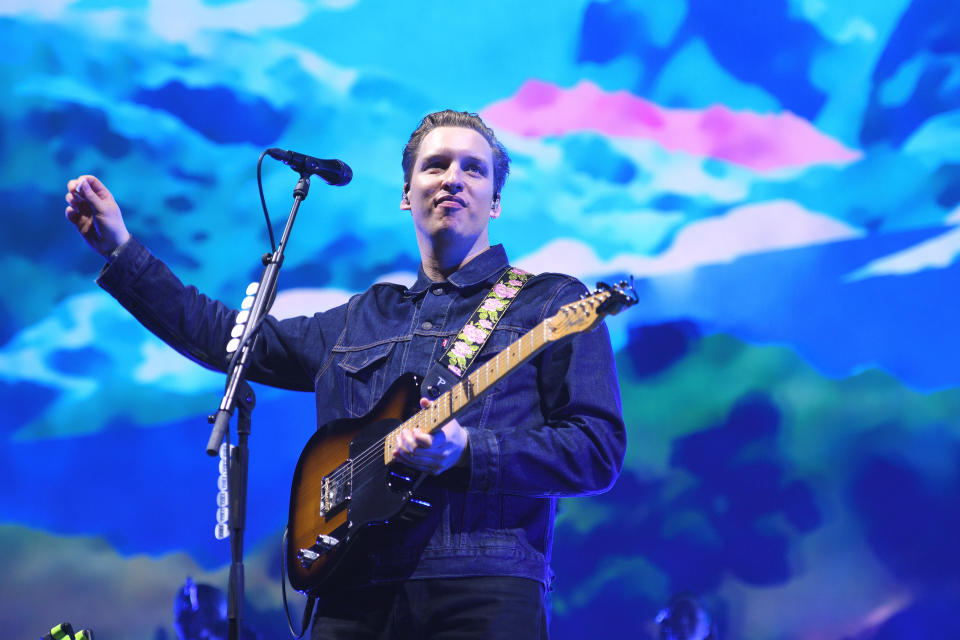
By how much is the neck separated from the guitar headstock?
0.74 metres

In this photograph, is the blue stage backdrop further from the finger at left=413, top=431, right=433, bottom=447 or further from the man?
the finger at left=413, top=431, right=433, bottom=447

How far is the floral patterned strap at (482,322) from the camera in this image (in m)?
2.13

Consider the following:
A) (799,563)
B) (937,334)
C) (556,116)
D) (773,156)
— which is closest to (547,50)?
(556,116)

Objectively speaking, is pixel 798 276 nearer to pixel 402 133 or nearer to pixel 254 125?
pixel 402 133

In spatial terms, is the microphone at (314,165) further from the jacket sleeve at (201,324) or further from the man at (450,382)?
the jacket sleeve at (201,324)

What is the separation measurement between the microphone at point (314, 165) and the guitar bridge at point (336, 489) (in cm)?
79

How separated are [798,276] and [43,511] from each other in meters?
3.67

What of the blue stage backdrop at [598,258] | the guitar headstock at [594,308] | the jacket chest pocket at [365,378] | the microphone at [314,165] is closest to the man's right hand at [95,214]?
the microphone at [314,165]

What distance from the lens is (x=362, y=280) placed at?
4.38m

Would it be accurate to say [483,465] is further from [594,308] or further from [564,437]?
[594,308]

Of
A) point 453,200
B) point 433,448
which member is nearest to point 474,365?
point 433,448

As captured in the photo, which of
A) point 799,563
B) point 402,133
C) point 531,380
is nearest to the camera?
point 531,380

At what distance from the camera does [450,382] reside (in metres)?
2.08

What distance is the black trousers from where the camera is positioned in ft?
6.03
